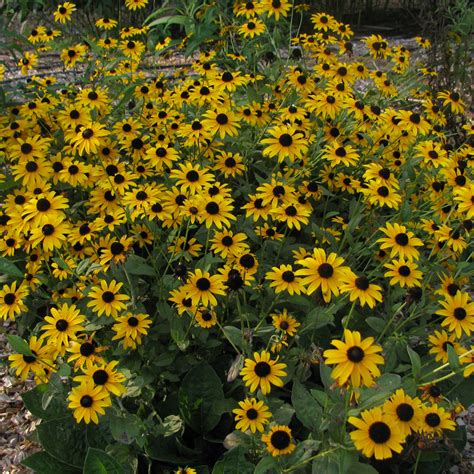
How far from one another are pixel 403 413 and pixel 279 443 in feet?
1.29

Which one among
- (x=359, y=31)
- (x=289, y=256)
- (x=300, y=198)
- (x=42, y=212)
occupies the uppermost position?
(x=42, y=212)

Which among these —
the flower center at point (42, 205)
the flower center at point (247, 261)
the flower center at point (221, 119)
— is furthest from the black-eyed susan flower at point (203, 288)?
the flower center at point (221, 119)

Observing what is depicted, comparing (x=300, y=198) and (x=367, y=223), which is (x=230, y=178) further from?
(x=367, y=223)

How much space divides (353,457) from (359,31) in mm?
8897

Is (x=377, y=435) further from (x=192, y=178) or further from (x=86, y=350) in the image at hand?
(x=192, y=178)

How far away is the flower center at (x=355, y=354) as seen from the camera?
154cm

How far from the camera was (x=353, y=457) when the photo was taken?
1.67 metres

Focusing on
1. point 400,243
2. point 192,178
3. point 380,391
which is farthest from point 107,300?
point 400,243

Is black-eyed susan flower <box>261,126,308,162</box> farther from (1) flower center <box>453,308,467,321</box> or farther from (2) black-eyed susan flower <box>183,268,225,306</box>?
(1) flower center <box>453,308,467,321</box>

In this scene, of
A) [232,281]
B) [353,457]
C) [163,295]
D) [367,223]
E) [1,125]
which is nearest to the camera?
[353,457]

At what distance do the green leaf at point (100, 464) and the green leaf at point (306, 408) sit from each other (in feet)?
2.07

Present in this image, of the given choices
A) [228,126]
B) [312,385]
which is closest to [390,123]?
[228,126]

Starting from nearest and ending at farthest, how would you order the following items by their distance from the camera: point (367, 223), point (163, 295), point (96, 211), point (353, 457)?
1. point (353, 457)
2. point (163, 295)
3. point (96, 211)
4. point (367, 223)

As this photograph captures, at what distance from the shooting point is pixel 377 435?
148cm
